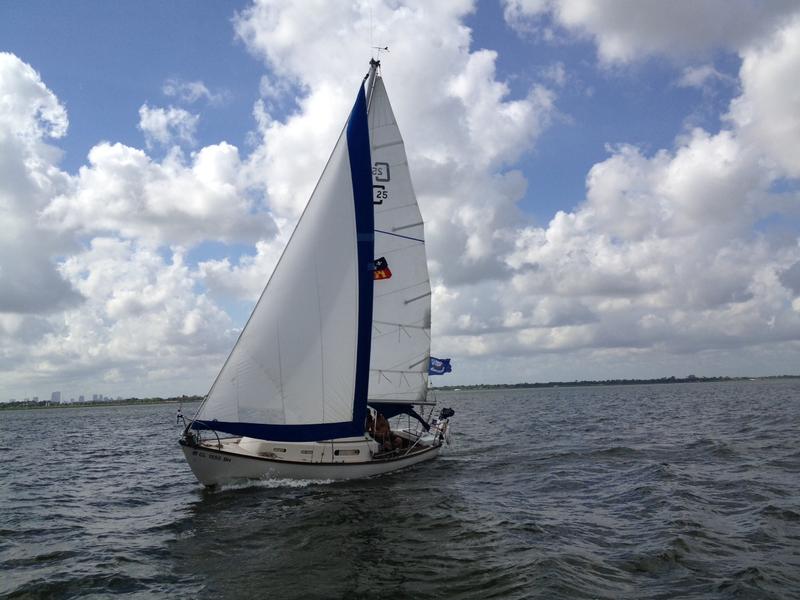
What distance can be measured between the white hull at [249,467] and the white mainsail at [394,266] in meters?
4.40

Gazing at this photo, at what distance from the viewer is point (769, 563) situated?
1171 cm

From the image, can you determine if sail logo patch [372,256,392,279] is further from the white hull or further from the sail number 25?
the white hull

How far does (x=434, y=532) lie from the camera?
15.0 m

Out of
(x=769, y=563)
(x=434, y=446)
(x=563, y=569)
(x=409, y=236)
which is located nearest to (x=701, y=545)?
(x=769, y=563)

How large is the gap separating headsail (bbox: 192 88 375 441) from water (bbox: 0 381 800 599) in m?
2.60

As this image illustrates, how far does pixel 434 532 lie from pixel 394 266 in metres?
13.2

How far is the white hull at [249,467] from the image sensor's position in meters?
19.4

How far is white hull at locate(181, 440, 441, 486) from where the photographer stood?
1944cm

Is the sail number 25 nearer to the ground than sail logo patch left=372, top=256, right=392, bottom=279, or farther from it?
farther from it

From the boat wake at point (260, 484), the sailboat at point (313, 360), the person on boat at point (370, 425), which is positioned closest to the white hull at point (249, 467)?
the sailboat at point (313, 360)

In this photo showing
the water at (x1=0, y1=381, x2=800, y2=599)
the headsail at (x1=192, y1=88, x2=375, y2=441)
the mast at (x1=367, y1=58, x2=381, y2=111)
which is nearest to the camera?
the water at (x1=0, y1=381, x2=800, y2=599)

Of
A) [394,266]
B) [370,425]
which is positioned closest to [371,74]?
[394,266]

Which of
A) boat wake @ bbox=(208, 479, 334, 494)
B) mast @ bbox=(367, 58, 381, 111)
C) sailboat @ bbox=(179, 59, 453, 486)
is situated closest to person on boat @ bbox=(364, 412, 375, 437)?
sailboat @ bbox=(179, 59, 453, 486)

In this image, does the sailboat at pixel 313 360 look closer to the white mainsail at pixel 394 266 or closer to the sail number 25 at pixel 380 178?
the white mainsail at pixel 394 266
